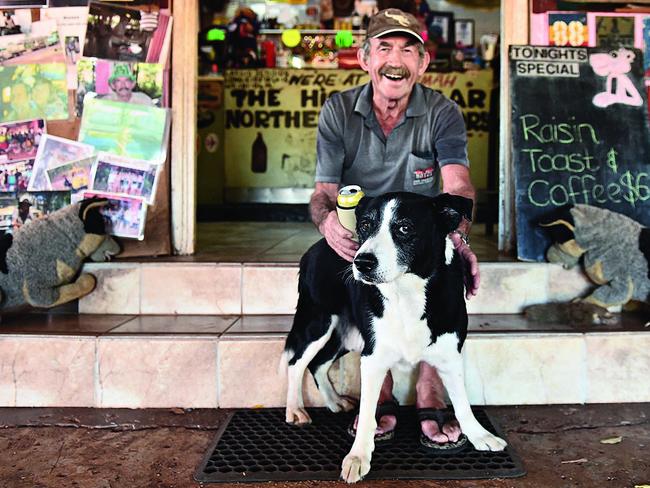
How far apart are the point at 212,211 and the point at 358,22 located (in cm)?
258

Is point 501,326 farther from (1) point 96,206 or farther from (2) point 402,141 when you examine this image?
(1) point 96,206

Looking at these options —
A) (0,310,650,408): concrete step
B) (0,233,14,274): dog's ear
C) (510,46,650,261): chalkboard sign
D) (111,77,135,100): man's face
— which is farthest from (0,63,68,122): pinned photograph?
(510,46,650,261): chalkboard sign

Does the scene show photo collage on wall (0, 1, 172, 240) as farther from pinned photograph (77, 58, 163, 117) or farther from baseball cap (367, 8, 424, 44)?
baseball cap (367, 8, 424, 44)

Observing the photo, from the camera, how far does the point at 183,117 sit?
3584 mm

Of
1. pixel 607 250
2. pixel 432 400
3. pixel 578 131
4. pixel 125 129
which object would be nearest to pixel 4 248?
pixel 125 129

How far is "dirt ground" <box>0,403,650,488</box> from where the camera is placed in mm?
2068

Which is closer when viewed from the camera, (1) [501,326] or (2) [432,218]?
(2) [432,218]

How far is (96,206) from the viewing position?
3.27 meters

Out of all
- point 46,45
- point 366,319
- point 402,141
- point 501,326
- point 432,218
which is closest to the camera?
point 432,218

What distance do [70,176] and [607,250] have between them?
108 inches

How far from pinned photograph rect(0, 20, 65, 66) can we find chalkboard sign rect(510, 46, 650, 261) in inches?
98.2

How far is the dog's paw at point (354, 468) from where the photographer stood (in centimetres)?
202

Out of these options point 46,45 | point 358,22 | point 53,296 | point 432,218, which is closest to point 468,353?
point 432,218

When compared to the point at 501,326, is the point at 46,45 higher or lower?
higher
